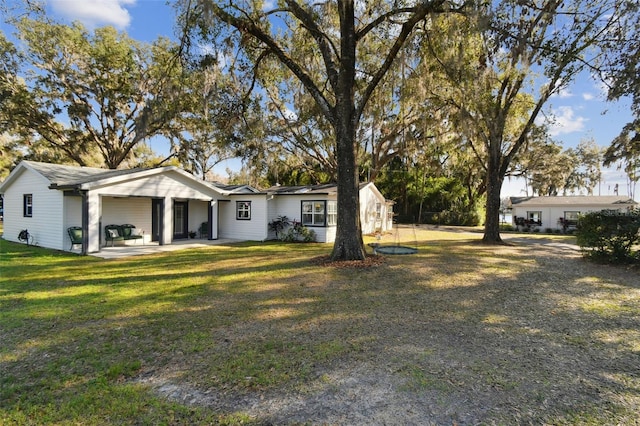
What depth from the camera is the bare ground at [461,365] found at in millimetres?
2561

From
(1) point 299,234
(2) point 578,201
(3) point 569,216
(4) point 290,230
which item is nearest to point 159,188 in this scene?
(4) point 290,230

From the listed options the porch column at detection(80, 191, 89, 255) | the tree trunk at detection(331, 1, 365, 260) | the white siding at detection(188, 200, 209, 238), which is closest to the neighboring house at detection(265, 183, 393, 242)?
the white siding at detection(188, 200, 209, 238)

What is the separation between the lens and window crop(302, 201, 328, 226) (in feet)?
48.9

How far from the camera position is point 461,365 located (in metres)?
Result: 3.31

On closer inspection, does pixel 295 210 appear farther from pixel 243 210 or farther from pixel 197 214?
pixel 197 214

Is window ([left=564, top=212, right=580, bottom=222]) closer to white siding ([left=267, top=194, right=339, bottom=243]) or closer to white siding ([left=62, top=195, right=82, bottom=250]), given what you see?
white siding ([left=267, top=194, right=339, bottom=243])

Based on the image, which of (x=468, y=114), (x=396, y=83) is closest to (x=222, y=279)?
(x=396, y=83)

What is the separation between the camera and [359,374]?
10.2 ft

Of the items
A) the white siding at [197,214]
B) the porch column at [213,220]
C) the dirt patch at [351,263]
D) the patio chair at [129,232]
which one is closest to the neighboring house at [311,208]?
the porch column at [213,220]

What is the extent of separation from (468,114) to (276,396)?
12665 millimetres

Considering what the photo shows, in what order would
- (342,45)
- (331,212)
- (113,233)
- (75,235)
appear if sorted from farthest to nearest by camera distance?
1. (331,212)
2. (113,233)
3. (75,235)
4. (342,45)

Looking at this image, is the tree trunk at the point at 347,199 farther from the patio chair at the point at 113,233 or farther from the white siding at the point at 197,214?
the white siding at the point at 197,214

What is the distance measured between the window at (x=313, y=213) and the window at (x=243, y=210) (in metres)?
2.80

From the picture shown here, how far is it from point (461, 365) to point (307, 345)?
165 cm
